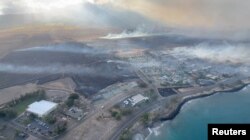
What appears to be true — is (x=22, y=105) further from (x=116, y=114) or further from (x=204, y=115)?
(x=204, y=115)

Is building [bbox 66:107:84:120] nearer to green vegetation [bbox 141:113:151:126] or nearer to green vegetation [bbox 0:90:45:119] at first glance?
green vegetation [bbox 0:90:45:119]

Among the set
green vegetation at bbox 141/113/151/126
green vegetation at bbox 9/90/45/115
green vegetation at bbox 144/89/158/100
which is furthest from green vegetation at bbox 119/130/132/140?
green vegetation at bbox 9/90/45/115

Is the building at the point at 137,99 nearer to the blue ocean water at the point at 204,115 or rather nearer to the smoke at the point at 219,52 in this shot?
the blue ocean water at the point at 204,115

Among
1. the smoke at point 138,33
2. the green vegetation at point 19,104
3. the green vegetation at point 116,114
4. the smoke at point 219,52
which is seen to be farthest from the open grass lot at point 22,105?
the smoke at point 219,52

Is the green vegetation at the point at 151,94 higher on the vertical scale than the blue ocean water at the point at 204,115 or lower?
higher

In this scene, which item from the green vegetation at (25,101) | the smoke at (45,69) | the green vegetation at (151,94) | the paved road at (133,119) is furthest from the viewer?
the smoke at (45,69)

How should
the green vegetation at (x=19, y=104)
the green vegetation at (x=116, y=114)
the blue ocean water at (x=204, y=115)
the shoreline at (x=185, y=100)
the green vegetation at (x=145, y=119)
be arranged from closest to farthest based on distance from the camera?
1. the blue ocean water at (x=204, y=115)
2. the green vegetation at (x=145, y=119)
3. the green vegetation at (x=116, y=114)
4. the green vegetation at (x=19, y=104)
5. the shoreline at (x=185, y=100)
